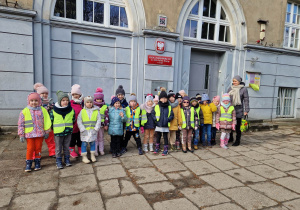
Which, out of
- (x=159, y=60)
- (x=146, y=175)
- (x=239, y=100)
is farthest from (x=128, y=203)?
(x=159, y=60)

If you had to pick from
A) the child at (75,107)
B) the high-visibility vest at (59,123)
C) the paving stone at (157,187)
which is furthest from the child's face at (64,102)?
the paving stone at (157,187)

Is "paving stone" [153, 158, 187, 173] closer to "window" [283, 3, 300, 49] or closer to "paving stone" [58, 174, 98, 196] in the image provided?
"paving stone" [58, 174, 98, 196]

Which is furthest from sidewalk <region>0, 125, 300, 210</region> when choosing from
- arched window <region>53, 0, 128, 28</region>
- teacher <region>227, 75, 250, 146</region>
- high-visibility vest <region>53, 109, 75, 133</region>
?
arched window <region>53, 0, 128, 28</region>

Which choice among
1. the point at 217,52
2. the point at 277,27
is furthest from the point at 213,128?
the point at 277,27

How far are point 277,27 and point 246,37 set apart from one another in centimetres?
179

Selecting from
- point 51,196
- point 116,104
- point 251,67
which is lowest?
point 51,196

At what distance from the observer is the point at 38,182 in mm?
3143

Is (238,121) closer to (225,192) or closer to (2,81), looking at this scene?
(225,192)

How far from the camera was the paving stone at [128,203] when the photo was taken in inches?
101

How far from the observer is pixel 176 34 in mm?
7371

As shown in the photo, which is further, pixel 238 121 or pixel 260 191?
pixel 238 121

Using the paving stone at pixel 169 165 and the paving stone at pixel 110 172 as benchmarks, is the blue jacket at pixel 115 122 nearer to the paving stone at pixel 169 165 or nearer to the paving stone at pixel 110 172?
the paving stone at pixel 110 172

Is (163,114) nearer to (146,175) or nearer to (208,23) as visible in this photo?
(146,175)

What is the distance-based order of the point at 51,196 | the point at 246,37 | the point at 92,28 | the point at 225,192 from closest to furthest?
1. the point at 51,196
2. the point at 225,192
3. the point at 92,28
4. the point at 246,37
